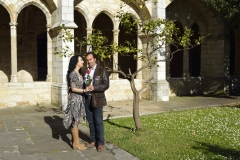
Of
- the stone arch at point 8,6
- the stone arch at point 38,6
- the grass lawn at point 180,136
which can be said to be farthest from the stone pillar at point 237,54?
the stone arch at point 8,6

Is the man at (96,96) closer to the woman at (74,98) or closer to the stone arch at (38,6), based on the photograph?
the woman at (74,98)

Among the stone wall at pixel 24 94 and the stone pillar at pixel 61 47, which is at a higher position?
the stone pillar at pixel 61 47

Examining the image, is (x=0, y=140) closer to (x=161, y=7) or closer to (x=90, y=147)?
(x=90, y=147)

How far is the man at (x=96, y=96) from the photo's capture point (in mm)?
4410

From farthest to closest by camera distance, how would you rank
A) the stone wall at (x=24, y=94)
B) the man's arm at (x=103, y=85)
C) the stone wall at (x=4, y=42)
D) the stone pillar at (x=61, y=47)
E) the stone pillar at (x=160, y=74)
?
the stone wall at (x=4, y=42) < the stone pillar at (x=160, y=74) < the stone wall at (x=24, y=94) < the stone pillar at (x=61, y=47) < the man's arm at (x=103, y=85)

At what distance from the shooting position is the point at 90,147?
15.3 feet

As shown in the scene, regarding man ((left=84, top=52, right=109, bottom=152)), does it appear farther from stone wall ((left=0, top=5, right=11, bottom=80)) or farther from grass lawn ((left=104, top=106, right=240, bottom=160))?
stone wall ((left=0, top=5, right=11, bottom=80))

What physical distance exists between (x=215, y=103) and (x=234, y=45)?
5.37 metres

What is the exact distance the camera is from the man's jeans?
448 cm

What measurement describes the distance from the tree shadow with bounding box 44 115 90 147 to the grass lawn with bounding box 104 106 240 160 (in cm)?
46

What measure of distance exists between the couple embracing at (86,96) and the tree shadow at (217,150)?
1.46m

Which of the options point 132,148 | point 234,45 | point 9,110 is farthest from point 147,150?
point 234,45

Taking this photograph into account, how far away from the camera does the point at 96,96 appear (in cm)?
442

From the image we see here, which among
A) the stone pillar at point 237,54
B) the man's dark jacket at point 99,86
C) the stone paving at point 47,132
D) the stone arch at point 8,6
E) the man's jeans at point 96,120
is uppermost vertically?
the stone arch at point 8,6
